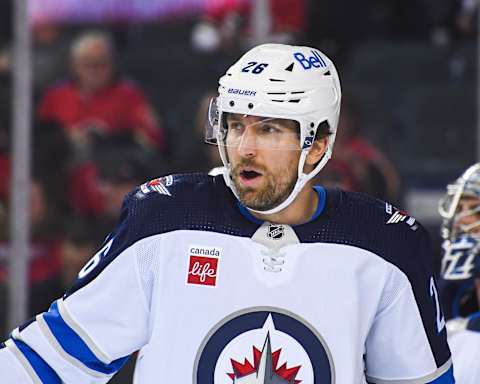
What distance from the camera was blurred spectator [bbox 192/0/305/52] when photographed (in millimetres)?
5648

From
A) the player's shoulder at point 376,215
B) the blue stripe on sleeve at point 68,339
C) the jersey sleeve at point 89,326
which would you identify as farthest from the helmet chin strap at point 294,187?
the blue stripe on sleeve at point 68,339

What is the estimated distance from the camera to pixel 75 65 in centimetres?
564

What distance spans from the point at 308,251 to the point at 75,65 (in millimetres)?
3209

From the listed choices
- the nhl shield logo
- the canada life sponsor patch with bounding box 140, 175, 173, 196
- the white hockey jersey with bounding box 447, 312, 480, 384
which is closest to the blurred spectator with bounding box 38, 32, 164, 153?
the white hockey jersey with bounding box 447, 312, 480, 384

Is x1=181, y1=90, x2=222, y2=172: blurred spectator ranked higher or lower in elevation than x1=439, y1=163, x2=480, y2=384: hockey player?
lower

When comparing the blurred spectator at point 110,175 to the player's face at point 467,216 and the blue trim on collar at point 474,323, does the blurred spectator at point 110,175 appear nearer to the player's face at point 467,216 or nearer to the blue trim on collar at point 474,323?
the player's face at point 467,216

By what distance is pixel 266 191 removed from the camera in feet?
8.44

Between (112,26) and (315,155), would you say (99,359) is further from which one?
(112,26)

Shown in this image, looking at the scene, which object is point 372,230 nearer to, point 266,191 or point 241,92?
point 266,191

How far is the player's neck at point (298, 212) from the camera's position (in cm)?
263

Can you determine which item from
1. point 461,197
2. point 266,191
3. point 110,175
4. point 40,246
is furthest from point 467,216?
point 40,246

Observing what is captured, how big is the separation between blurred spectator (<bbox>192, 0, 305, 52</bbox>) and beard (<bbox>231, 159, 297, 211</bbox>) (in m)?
3.12

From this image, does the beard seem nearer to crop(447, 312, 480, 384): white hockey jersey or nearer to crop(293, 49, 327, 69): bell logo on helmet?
crop(293, 49, 327, 69): bell logo on helmet

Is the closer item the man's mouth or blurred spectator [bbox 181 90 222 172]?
the man's mouth
